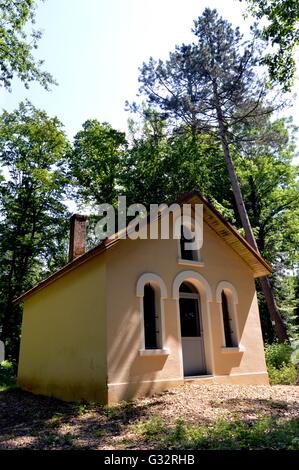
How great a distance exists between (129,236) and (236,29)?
13669 mm

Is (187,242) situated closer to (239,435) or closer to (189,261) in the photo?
(189,261)

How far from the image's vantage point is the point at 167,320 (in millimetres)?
10180

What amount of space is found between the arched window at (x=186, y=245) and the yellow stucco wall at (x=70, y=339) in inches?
127

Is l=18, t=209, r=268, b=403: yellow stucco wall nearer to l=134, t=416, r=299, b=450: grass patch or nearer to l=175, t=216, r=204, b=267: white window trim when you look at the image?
l=175, t=216, r=204, b=267: white window trim

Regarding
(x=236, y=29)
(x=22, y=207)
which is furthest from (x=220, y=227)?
(x=22, y=207)

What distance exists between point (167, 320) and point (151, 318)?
460 mm

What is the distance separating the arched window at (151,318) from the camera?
994cm

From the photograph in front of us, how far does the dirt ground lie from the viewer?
6.19 m

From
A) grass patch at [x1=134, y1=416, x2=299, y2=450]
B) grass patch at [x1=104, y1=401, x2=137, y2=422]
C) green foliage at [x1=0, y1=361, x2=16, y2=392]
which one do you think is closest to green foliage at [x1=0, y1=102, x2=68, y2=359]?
green foliage at [x1=0, y1=361, x2=16, y2=392]

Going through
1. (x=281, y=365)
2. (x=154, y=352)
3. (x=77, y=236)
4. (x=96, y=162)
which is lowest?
(x=281, y=365)

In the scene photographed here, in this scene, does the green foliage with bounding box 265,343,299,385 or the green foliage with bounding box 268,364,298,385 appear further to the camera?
the green foliage with bounding box 265,343,299,385

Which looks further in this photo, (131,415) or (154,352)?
(154,352)

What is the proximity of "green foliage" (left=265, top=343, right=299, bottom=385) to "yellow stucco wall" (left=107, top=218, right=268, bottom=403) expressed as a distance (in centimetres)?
118

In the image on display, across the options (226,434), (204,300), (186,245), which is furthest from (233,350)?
(226,434)
